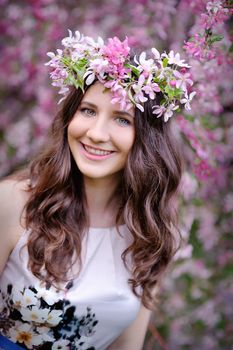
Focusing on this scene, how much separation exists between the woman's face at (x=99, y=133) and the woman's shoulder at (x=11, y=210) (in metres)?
0.27

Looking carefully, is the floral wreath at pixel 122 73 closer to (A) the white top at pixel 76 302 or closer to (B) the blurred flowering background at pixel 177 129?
(A) the white top at pixel 76 302

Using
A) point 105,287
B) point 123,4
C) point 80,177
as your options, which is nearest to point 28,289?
point 105,287

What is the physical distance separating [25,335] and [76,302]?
10.7 inches

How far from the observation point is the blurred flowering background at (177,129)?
318 cm

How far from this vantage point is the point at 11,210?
2236 mm

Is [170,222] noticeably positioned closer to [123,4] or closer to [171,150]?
[171,150]

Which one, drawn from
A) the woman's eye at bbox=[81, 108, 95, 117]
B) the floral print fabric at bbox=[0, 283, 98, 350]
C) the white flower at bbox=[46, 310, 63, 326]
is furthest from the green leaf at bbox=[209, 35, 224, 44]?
the white flower at bbox=[46, 310, 63, 326]

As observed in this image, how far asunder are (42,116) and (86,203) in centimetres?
189

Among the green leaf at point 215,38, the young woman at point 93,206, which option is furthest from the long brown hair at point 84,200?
the green leaf at point 215,38

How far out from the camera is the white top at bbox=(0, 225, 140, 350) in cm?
226

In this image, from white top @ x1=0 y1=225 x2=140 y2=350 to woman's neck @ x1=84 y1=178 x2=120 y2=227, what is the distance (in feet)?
0.14

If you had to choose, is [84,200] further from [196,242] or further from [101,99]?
[196,242]

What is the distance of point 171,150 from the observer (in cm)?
240

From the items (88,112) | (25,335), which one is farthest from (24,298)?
(88,112)
